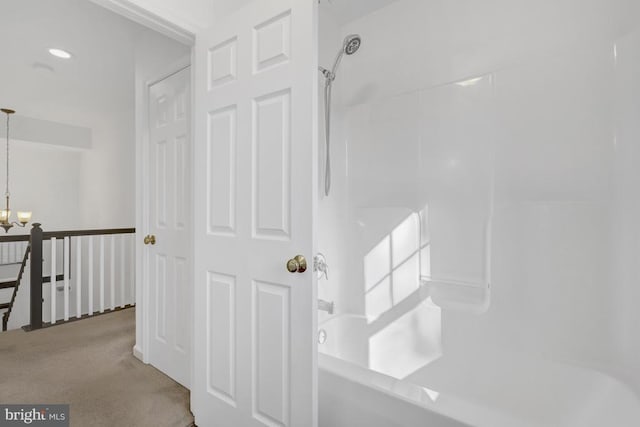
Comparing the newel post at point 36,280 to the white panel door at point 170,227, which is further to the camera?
the newel post at point 36,280

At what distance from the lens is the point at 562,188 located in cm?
168

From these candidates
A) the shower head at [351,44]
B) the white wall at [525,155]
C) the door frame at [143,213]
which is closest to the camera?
the white wall at [525,155]

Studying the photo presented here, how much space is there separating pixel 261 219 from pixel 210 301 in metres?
0.57

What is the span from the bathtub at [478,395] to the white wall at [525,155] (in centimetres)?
8

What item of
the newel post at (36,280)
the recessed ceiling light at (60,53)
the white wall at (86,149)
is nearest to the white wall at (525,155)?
the white wall at (86,149)

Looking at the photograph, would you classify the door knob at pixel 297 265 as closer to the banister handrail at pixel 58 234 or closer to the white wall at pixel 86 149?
the white wall at pixel 86 149

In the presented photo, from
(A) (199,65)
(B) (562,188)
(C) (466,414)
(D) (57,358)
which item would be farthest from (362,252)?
(D) (57,358)

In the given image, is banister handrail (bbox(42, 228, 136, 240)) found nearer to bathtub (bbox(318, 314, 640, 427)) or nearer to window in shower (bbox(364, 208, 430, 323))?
window in shower (bbox(364, 208, 430, 323))

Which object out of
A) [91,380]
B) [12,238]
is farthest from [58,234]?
[91,380]

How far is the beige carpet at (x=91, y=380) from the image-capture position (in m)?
1.82

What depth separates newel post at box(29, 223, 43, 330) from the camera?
9.78 feet

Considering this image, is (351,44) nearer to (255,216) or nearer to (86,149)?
(255,216)

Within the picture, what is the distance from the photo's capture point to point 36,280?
9.79 ft

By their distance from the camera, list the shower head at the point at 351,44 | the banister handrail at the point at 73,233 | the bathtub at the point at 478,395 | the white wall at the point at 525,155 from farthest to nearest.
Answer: the banister handrail at the point at 73,233, the shower head at the point at 351,44, the white wall at the point at 525,155, the bathtub at the point at 478,395
